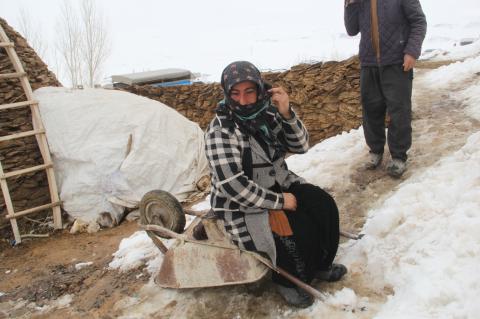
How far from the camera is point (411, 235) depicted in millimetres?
3006

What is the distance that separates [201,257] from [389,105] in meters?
2.34

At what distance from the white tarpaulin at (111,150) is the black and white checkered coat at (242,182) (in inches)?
136

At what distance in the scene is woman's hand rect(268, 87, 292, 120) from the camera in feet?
9.01

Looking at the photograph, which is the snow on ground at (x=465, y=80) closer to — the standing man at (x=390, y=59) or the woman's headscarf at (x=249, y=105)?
the standing man at (x=390, y=59)

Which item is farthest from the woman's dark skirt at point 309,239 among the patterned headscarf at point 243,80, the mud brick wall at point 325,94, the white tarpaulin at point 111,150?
the mud brick wall at point 325,94

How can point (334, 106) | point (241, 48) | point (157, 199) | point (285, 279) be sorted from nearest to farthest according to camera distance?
point (285, 279)
point (157, 199)
point (334, 106)
point (241, 48)

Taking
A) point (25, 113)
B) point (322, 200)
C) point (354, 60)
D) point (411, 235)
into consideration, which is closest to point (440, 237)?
point (411, 235)

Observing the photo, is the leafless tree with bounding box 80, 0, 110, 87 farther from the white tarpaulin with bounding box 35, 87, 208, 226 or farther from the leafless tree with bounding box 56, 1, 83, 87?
the white tarpaulin with bounding box 35, 87, 208, 226

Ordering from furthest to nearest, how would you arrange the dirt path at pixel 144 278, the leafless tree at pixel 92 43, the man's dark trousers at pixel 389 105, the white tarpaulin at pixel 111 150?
the leafless tree at pixel 92 43 → the white tarpaulin at pixel 111 150 → the man's dark trousers at pixel 389 105 → the dirt path at pixel 144 278

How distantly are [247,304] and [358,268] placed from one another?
0.87 meters

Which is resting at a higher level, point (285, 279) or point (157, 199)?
point (157, 199)

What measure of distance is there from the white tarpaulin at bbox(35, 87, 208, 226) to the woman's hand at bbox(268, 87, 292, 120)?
12.1 feet

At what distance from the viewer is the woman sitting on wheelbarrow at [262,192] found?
2578mm

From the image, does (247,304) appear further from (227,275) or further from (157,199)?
(157,199)
